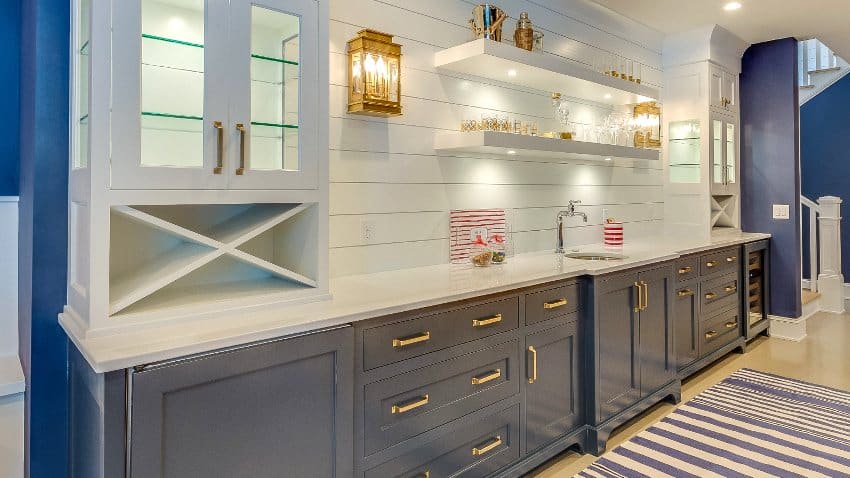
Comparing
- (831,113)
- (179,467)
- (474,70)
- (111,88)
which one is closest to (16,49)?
(111,88)

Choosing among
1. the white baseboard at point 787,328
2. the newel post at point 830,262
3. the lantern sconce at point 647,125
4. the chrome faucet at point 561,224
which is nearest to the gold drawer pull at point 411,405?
the chrome faucet at point 561,224

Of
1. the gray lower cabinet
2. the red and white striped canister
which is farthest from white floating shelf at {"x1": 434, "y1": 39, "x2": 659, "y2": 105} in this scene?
the gray lower cabinet

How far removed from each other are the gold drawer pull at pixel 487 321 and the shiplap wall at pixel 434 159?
677 millimetres

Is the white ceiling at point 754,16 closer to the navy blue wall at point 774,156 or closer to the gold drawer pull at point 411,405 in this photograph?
the navy blue wall at point 774,156

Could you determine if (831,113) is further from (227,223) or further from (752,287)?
(227,223)

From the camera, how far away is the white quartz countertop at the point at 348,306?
1.40 meters

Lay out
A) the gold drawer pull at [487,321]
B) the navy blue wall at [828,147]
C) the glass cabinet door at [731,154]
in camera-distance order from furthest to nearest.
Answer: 1. the navy blue wall at [828,147]
2. the glass cabinet door at [731,154]
3. the gold drawer pull at [487,321]

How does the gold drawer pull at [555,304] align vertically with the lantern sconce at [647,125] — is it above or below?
below

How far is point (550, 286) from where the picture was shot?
2557 millimetres

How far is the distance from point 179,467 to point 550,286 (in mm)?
1703

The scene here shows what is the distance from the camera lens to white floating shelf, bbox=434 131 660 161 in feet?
9.16

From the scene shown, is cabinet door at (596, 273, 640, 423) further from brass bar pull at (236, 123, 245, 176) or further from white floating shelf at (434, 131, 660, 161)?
brass bar pull at (236, 123, 245, 176)

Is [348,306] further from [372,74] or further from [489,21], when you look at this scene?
[489,21]

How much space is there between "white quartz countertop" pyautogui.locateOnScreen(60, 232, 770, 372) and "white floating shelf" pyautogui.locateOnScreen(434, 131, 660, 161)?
623mm
